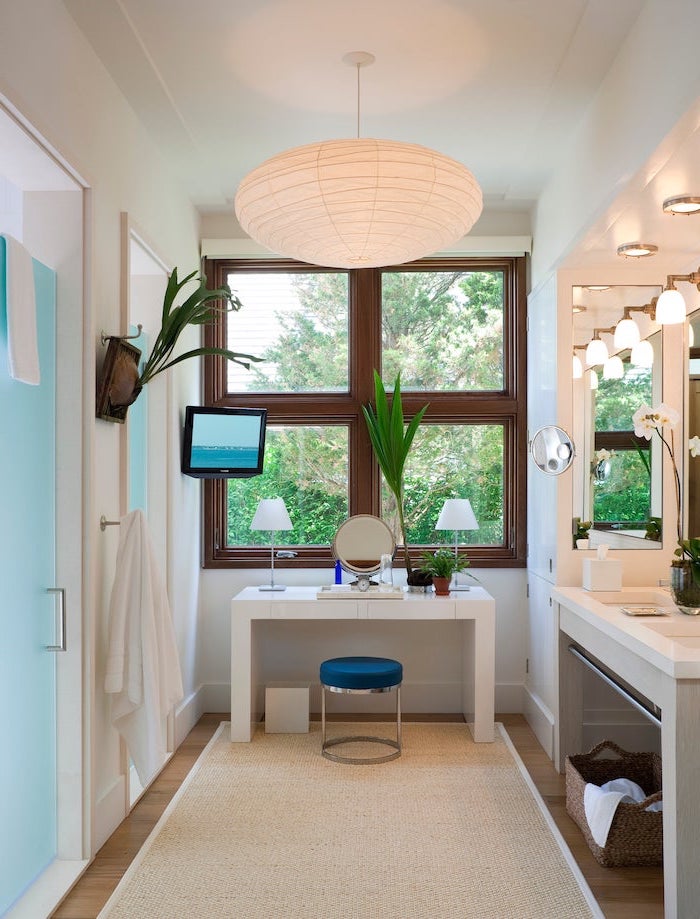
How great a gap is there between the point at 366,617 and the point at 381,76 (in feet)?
8.47

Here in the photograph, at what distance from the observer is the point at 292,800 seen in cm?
365

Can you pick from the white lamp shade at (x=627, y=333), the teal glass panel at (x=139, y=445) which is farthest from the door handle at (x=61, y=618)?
the white lamp shade at (x=627, y=333)

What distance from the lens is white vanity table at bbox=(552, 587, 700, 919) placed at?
2.32 metres

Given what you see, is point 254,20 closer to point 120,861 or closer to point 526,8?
point 526,8

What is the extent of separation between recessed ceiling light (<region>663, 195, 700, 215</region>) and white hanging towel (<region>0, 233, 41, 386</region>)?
2166 millimetres

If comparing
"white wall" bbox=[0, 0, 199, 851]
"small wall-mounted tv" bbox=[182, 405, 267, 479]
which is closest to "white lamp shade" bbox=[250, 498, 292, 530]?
"small wall-mounted tv" bbox=[182, 405, 267, 479]

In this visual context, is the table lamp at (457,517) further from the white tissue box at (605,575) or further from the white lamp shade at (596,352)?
the white lamp shade at (596,352)

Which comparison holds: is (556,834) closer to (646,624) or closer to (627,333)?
(646,624)

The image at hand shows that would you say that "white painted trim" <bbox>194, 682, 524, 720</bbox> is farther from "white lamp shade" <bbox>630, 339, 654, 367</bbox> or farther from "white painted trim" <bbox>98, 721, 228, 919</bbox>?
"white lamp shade" <bbox>630, 339, 654, 367</bbox>

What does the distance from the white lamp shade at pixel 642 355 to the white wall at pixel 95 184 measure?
7.43 ft

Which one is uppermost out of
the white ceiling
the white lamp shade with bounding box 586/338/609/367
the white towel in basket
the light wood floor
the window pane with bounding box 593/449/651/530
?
the white ceiling

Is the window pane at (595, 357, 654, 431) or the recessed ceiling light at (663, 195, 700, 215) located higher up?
the recessed ceiling light at (663, 195, 700, 215)

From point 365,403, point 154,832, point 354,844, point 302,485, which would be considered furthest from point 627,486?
point 154,832

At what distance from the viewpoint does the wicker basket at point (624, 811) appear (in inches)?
116
